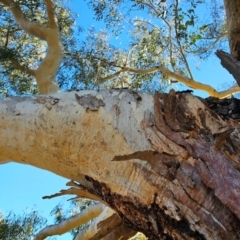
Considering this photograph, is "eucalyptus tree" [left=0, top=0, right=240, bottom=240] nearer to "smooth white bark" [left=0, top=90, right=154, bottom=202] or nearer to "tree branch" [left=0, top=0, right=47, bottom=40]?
"smooth white bark" [left=0, top=90, right=154, bottom=202]

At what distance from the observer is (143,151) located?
1.08 metres

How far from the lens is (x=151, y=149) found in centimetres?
112

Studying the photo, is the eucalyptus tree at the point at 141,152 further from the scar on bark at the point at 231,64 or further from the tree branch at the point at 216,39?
the tree branch at the point at 216,39

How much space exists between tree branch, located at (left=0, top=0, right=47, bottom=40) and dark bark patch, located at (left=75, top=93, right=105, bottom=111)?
316 centimetres

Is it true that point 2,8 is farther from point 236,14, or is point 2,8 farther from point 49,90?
point 236,14

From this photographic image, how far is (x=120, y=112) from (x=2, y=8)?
14.7 feet

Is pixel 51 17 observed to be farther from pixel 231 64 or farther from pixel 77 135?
pixel 77 135

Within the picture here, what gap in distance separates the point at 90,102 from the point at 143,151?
0.91ft

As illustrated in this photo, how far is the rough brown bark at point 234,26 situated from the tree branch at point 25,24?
8.25ft

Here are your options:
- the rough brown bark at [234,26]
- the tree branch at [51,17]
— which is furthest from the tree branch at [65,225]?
the tree branch at [51,17]

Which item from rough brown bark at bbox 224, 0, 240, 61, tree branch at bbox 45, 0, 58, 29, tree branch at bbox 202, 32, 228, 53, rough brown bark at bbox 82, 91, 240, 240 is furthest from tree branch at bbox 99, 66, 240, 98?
rough brown bark at bbox 82, 91, 240, 240

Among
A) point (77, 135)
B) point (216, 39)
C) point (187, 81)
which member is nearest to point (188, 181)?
point (77, 135)

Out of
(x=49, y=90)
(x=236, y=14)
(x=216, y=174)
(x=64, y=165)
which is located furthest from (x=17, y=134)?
(x=49, y=90)

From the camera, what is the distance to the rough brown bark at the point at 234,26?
1.95 m
